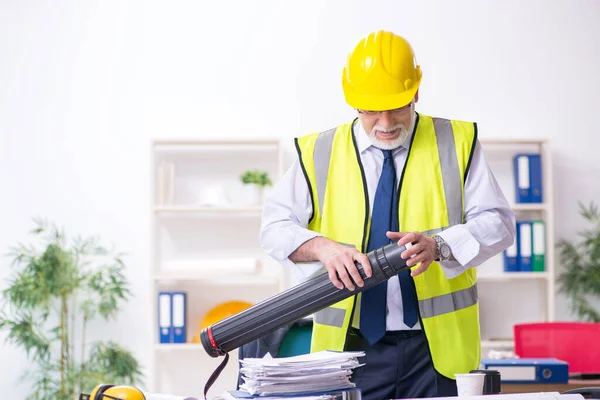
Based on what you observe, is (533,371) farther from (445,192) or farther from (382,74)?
(382,74)

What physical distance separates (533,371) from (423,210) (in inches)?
25.6

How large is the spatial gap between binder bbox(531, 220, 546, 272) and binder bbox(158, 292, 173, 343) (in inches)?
85.3

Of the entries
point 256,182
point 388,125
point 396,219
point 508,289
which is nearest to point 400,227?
point 396,219

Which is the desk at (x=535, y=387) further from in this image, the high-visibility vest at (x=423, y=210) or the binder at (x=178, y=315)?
the binder at (x=178, y=315)

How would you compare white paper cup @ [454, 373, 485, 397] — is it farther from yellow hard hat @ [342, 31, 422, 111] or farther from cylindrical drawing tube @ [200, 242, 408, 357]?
yellow hard hat @ [342, 31, 422, 111]

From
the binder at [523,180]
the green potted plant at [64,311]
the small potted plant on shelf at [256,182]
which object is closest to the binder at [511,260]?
the binder at [523,180]

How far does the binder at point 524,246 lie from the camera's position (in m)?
4.84

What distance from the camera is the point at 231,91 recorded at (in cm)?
519

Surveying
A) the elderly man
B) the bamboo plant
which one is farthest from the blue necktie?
the bamboo plant

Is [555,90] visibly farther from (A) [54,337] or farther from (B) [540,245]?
(A) [54,337]

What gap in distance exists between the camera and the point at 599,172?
5148 millimetres

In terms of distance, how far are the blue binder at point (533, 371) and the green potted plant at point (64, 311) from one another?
2783 mm

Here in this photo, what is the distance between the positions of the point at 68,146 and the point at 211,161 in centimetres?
93

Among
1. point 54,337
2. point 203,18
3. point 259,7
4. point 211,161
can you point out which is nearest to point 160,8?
point 203,18
